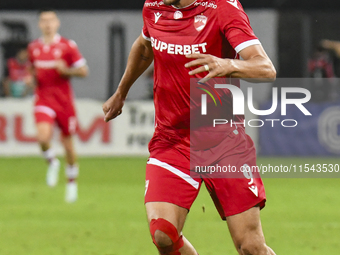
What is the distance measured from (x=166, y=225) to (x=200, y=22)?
4.40 feet

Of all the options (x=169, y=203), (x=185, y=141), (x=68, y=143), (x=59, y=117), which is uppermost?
(x=185, y=141)

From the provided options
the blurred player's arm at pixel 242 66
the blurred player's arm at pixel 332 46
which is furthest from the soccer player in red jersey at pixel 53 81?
the blurred player's arm at pixel 332 46

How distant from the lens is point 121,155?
15.1 metres

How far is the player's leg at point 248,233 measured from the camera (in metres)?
4.10

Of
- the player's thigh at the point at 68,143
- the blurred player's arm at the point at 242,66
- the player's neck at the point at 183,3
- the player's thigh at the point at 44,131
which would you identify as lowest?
the player's thigh at the point at 68,143

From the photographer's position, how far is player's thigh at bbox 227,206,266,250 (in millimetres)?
4098

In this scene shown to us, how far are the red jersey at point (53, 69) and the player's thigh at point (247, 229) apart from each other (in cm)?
596

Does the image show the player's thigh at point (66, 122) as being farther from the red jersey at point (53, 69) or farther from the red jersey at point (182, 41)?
the red jersey at point (182, 41)

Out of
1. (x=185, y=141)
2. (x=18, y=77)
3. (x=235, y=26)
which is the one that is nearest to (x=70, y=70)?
(x=185, y=141)

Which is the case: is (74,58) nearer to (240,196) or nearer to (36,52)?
(36,52)

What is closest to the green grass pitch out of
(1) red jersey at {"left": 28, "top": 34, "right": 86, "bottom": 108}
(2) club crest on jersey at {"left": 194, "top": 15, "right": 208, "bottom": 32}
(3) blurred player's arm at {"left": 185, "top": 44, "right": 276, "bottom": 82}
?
(1) red jersey at {"left": 28, "top": 34, "right": 86, "bottom": 108}

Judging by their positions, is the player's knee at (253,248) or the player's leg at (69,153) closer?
the player's knee at (253,248)

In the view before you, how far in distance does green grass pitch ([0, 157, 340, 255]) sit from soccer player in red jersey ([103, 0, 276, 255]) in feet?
6.16

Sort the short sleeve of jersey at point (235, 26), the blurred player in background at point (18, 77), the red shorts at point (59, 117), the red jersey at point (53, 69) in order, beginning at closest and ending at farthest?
the short sleeve of jersey at point (235, 26) → the red shorts at point (59, 117) → the red jersey at point (53, 69) → the blurred player in background at point (18, 77)
